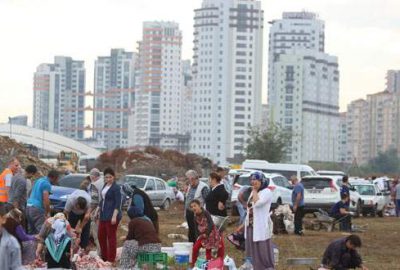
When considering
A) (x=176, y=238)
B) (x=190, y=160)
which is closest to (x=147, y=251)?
(x=176, y=238)

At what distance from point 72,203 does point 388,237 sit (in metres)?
13.3

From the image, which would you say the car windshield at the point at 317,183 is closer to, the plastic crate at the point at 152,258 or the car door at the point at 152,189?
the car door at the point at 152,189

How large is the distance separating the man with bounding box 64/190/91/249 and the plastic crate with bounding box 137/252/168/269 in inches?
65.1

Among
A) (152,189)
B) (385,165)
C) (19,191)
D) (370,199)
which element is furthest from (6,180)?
(385,165)

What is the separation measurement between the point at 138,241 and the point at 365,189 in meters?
27.4

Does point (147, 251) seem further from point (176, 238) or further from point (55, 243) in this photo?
point (176, 238)

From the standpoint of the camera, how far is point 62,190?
106 ft

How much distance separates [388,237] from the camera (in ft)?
103

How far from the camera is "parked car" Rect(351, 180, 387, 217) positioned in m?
44.6

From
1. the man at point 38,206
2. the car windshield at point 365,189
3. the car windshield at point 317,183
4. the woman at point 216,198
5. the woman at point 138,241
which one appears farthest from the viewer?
the car windshield at point 365,189

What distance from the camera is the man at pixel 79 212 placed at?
1998 centimetres

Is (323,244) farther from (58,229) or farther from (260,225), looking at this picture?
(58,229)

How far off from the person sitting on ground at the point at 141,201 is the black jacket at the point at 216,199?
1.71 meters

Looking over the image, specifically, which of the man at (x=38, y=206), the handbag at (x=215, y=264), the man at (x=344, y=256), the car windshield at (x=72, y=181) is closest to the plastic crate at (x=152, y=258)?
the handbag at (x=215, y=264)
